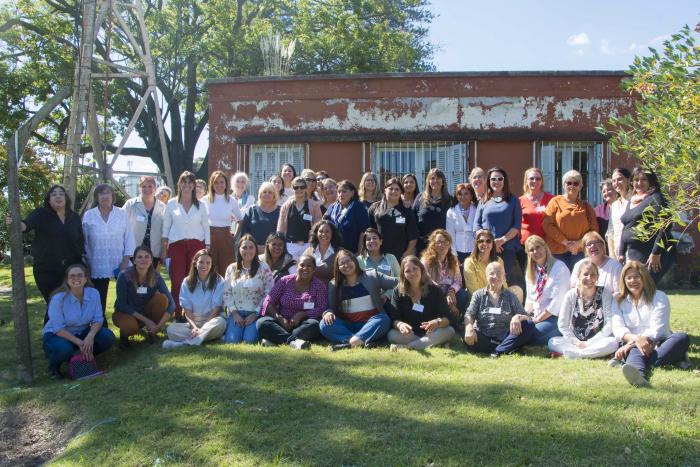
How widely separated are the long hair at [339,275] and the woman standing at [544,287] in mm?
1832

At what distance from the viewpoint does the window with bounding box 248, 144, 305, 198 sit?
14141 mm

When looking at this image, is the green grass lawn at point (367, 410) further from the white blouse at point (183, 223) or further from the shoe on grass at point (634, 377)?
the white blouse at point (183, 223)

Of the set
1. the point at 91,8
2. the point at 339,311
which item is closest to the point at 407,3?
the point at 91,8

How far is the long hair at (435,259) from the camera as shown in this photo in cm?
770

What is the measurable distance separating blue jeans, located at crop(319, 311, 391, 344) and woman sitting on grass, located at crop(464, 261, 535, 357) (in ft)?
2.84

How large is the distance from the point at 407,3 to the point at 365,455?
82.9 ft

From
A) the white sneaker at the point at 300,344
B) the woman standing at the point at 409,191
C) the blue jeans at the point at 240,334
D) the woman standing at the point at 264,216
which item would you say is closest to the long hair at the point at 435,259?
the woman standing at the point at 409,191

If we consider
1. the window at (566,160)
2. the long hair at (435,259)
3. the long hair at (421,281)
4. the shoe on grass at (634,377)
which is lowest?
the shoe on grass at (634,377)

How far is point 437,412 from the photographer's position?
525 centimetres

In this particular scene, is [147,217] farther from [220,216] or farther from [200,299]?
[200,299]

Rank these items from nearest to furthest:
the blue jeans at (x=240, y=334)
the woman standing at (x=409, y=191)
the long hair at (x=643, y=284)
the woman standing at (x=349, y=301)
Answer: the long hair at (x=643, y=284)
the woman standing at (x=349, y=301)
the blue jeans at (x=240, y=334)
the woman standing at (x=409, y=191)

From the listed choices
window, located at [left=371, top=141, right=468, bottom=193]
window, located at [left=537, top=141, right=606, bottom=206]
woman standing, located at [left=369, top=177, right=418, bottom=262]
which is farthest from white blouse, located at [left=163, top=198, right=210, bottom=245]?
window, located at [left=537, top=141, right=606, bottom=206]

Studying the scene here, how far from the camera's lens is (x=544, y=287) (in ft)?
23.7

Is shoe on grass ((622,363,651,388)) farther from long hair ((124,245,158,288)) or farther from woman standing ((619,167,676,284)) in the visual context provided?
long hair ((124,245,158,288))
